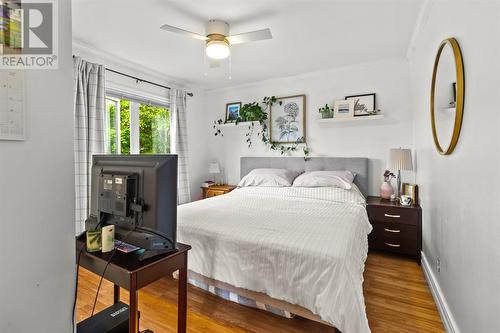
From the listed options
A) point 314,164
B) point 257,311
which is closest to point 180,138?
point 314,164

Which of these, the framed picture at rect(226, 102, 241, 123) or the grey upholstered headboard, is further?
the framed picture at rect(226, 102, 241, 123)

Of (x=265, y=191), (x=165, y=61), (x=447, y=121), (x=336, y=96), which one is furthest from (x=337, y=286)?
(x=165, y=61)

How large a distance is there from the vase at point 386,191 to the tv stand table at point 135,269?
2845 millimetres

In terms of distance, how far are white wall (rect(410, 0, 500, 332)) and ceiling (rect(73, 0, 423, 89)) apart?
0.64 metres

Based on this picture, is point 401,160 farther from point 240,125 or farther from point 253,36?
point 240,125

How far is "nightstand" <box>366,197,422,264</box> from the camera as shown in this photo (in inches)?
112

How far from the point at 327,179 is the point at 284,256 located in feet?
6.18

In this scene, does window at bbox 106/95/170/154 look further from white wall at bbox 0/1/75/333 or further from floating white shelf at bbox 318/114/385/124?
white wall at bbox 0/1/75/333

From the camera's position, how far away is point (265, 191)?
141 inches

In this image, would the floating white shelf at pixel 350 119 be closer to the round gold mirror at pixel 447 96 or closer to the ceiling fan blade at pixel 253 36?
the round gold mirror at pixel 447 96

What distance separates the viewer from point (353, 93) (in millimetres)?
3691

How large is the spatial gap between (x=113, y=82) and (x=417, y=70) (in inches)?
149

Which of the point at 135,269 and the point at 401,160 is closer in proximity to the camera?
the point at 135,269

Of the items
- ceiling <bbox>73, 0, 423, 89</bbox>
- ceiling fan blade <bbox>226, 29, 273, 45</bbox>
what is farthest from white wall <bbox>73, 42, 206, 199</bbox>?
ceiling fan blade <bbox>226, 29, 273, 45</bbox>
